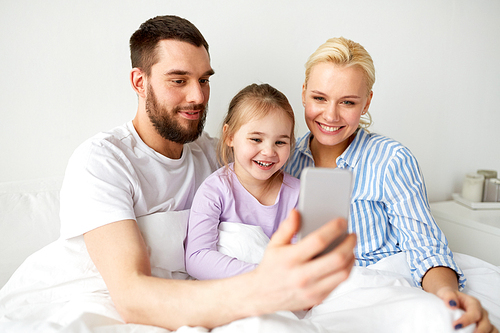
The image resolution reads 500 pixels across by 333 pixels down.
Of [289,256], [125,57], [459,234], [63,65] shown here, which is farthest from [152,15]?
[459,234]

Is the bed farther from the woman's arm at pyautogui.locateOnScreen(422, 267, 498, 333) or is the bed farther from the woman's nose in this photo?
the woman's nose

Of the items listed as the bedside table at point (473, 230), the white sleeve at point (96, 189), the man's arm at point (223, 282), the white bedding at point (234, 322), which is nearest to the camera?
the man's arm at point (223, 282)

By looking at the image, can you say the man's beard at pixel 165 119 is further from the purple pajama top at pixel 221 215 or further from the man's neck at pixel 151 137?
the purple pajama top at pixel 221 215

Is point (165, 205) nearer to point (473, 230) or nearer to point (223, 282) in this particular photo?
point (223, 282)

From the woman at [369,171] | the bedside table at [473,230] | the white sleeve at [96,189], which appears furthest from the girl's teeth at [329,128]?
the bedside table at [473,230]

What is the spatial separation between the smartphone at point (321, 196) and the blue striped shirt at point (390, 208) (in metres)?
0.71

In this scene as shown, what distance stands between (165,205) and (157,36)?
59cm

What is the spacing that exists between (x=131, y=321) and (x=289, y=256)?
52 centimetres

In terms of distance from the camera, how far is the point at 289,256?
1.88ft

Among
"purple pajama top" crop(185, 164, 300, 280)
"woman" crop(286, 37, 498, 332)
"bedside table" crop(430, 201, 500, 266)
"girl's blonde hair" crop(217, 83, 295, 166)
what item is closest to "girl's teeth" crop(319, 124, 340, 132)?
"woman" crop(286, 37, 498, 332)

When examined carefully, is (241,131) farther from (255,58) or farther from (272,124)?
(255,58)

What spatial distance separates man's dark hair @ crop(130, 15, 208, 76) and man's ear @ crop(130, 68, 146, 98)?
18 mm

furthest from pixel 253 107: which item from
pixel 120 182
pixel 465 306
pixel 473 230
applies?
pixel 473 230

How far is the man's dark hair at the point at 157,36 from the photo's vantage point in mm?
1261
